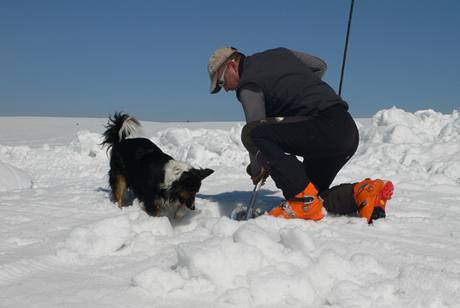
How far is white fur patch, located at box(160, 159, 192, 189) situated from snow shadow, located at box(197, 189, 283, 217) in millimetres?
579

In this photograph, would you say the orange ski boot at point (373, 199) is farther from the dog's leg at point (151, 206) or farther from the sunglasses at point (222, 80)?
the dog's leg at point (151, 206)

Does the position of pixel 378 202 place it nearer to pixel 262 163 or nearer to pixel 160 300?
pixel 262 163

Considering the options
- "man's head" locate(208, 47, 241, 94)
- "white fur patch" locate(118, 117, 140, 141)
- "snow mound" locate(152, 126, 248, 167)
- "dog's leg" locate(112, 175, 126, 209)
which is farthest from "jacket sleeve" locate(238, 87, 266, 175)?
"snow mound" locate(152, 126, 248, 167)

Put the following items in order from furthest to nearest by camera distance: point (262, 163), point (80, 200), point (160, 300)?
point (80, 200), point (262, 163), point (160, 300)

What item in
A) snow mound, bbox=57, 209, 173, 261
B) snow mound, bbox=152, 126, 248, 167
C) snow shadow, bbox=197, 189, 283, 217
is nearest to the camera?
snow mound, bbox=57, 209, 173, 261

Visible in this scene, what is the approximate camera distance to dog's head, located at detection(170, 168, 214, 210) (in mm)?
4109

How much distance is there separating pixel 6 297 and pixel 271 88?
94.2 inches

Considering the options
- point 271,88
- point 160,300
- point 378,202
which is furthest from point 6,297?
point 378,202

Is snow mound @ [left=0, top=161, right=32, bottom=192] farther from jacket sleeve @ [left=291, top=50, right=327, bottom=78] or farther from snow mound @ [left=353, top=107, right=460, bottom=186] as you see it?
snow mound @ [left=353, top=107, right=460, bottom=186]

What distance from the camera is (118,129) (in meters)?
5.72

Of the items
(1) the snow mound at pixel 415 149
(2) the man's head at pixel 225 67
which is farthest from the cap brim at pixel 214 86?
(1) the snow mound at pixel 415 149

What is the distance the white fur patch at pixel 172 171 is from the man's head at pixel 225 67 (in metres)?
0.92

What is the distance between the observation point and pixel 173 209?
410 cm

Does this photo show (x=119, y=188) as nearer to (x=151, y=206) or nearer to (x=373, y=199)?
(x=151, y=206)
